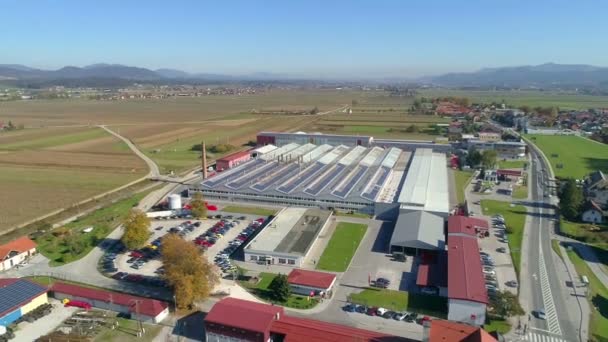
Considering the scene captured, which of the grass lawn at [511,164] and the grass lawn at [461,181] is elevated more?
the grass lawn at [511,164]

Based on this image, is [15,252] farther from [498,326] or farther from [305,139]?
[305,139]

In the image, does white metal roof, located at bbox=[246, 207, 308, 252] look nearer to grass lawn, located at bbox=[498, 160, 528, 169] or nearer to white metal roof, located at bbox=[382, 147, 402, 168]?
white metal roof, located at bbox=[382, 147, 402, 168]

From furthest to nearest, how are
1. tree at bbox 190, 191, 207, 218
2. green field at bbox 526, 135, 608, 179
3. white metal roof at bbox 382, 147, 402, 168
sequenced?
green field at bbox 526, 135, 608, 179
white metal roof at bbox 382, 147, 402, 168
tree at bbox 190, 191, 207, 218

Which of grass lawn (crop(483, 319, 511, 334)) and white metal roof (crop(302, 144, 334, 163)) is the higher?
white metal roof (crop(302, 144, 334, 163))

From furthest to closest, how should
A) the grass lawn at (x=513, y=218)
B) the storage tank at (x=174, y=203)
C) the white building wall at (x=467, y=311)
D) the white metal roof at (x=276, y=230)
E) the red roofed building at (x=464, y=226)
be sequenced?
the storage tank at (x=174, y=203), the red roofed building at (x=464, y=226), the grass lawn at (x=513, y=218), the white metal roof at (x=276, y=230), the white building wall at (x=467, y=311)

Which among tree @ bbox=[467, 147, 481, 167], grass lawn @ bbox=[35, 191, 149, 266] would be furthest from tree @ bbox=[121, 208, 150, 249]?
tree @ bbox=[467, 147, 481, 167]

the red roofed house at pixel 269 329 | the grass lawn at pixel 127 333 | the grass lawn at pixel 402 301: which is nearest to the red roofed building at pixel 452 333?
the red roofed house at pixel 269 329

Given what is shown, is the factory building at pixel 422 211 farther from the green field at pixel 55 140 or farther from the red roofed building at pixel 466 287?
the green field at pixel 55 140
